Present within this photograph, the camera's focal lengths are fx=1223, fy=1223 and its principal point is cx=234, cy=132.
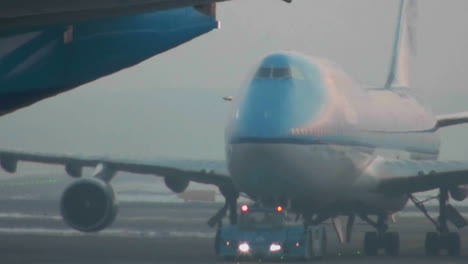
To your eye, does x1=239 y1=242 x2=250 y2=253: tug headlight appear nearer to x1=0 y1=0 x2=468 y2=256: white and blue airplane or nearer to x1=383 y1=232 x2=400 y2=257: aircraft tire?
x1=0 y1=0 x2=468 y2=256: white and blue airplane

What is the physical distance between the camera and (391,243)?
3338cm

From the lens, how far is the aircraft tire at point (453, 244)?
3266cm

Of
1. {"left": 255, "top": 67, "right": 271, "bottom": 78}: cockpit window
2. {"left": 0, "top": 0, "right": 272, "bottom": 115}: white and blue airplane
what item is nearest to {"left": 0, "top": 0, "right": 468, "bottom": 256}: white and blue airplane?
{"left": 255, "top": 67, "right": 271, "bottom": 78}: cockpit window

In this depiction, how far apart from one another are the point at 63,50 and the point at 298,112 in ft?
68.4

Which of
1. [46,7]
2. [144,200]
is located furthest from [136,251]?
[144,200]

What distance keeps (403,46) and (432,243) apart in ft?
46.2

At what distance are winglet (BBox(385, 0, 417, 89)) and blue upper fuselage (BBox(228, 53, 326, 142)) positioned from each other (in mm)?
12592

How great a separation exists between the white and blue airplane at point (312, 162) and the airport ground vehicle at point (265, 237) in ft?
2.08

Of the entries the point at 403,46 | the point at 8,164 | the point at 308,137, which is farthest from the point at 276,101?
the point at 403,46

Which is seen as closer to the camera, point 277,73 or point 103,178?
point 277,73

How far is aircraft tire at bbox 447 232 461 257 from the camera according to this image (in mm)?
32656

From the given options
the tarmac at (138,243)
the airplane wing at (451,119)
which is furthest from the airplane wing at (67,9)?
the airplane wing at (451,119)

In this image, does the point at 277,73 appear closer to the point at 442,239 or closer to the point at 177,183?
the point at 177,183

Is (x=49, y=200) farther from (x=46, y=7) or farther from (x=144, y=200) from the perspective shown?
(x=46, y=7)
